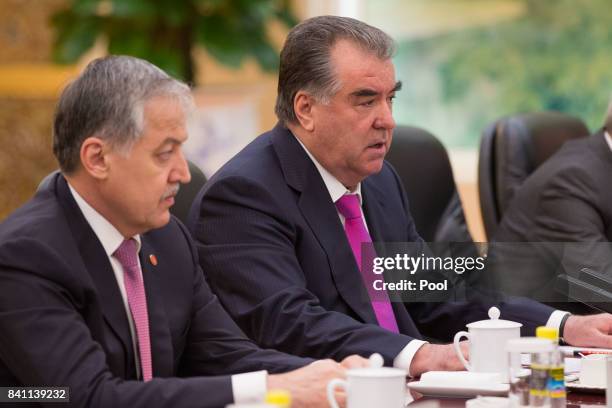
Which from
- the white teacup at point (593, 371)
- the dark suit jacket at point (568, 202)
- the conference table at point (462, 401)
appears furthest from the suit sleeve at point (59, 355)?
the dark suit jacket at point (568, 202)

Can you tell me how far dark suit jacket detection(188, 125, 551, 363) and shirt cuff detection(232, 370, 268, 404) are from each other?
0.50m

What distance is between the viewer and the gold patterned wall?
20.1 feet

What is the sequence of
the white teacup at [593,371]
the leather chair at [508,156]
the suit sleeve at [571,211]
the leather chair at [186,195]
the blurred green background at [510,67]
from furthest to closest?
the blurred green background at [510,67]
the leather chair at [508,156]
the suit sleeve at [571,211]
the leather chair at [186,195]
the white teacup at [593,371]

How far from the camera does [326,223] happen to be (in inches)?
97.5

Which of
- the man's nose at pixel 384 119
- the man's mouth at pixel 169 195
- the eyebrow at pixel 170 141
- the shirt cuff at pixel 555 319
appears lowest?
the shirt cuff at pixel 555 319

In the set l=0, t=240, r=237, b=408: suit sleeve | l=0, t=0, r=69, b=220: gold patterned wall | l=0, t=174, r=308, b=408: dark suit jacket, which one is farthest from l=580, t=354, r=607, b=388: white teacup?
l=0, t=0, r=69, b=220: gold patterned wall

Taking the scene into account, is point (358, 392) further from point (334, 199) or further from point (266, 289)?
point (334, 199)

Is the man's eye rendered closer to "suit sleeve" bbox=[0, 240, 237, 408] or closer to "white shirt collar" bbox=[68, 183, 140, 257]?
"white shirt collar" bbox=[68, 183, 140, 257]

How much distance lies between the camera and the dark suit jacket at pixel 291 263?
2273 millimetres

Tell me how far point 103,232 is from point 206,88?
3.88 meters

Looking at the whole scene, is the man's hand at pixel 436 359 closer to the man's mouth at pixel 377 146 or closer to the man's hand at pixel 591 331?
the man's hand at pixel 591 331

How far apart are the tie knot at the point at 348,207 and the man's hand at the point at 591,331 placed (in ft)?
1.78

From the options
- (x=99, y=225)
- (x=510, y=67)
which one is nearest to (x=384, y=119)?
(x=99, y=225)

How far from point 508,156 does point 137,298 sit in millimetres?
2230
